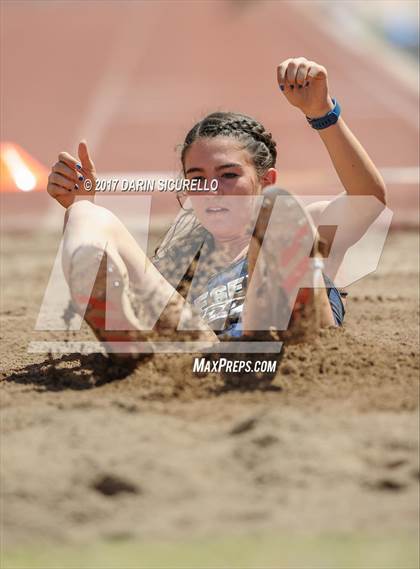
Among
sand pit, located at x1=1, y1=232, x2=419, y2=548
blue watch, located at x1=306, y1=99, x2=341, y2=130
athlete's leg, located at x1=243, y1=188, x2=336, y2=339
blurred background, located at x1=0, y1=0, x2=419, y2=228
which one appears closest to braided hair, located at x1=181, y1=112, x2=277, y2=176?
blue watch, located at x1=306, y1=99, x2=341, y2=130

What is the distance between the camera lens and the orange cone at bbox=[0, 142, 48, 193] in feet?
27.9

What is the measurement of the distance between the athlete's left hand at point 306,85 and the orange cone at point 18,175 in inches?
235

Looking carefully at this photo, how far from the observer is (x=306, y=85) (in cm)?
280

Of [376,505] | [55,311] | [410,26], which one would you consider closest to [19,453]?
[376,505]

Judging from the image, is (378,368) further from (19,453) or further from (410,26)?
(410,26)

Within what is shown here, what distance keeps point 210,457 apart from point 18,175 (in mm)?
7136

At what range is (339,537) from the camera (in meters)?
1.99

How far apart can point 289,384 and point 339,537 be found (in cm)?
60

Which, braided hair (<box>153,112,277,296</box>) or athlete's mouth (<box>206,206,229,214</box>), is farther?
braided hair (<box>153,112,277,296</box>)

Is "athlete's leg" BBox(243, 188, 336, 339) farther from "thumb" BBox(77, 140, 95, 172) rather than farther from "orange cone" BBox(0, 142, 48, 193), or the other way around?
"orange cone" BBox(0, 142, 48, 193)


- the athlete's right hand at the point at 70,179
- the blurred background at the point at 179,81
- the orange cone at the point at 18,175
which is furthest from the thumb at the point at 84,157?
the orange cone at the point at 18,175

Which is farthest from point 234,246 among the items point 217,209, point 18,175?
point 18,175

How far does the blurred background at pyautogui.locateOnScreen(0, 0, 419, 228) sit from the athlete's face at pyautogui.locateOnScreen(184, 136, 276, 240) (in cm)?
390

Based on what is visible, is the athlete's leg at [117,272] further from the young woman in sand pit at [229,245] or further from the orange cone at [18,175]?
the orange cone at [18,175]
